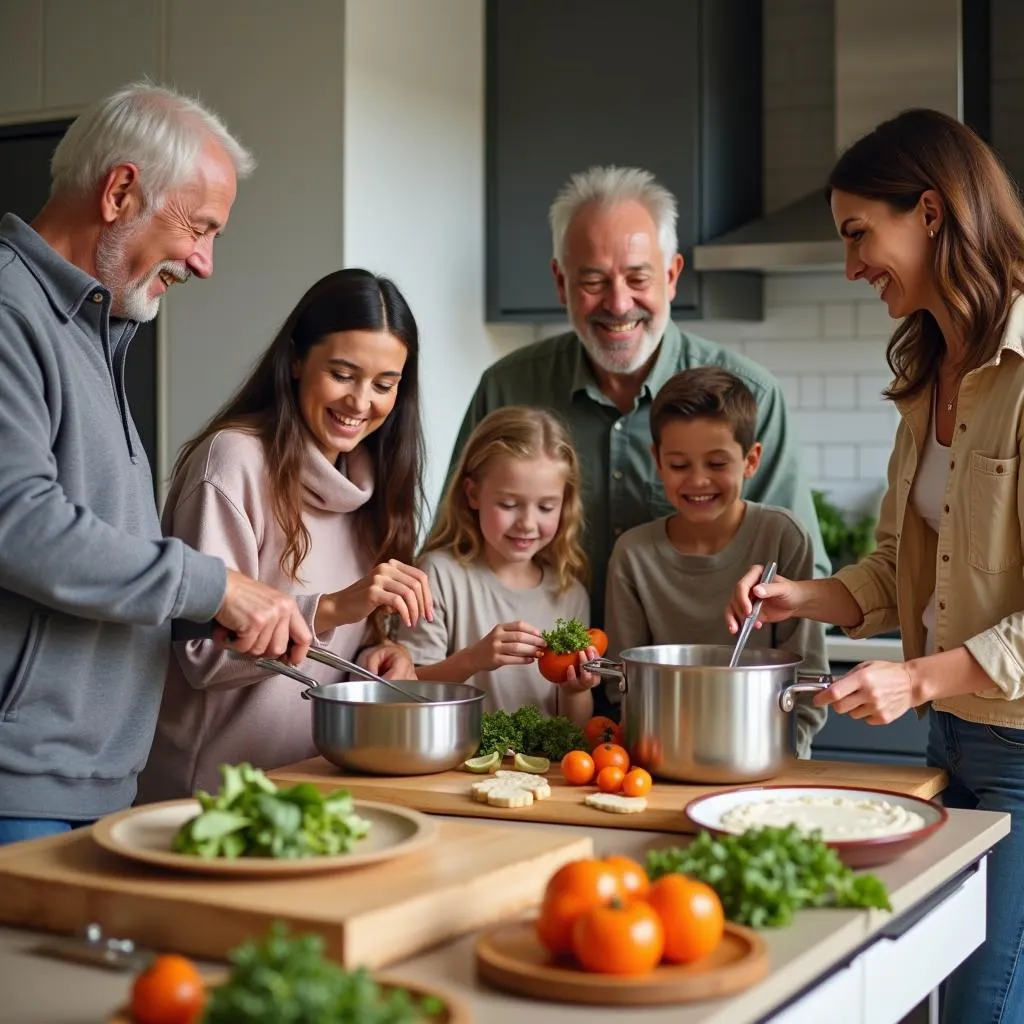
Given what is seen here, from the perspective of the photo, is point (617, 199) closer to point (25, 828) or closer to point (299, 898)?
point (25, 828)

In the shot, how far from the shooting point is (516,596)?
2.86m

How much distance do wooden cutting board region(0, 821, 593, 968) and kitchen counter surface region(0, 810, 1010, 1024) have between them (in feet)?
0.11

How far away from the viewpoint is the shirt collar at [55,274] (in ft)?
6.52

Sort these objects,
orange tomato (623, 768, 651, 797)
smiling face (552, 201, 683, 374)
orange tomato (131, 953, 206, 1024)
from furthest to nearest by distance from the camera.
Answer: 1. smiling face (552, 201, 683, 374)
2. orange tomato (623, 768, 651, 797)
3. orange tomato (131, 953, 206, 1024)

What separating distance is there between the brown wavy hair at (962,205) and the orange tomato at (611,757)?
78 cm

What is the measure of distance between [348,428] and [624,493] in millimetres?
742

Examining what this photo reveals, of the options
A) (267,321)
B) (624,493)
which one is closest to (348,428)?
(624,493)

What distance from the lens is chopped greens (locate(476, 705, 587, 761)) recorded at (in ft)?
7.70

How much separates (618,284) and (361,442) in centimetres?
65

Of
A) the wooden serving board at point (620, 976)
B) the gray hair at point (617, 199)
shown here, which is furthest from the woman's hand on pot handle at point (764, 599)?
the wooden serving board at point (620, 976)

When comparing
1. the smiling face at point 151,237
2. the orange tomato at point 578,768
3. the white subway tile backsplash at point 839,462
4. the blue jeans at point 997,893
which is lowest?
the blue jeans at point 997,893

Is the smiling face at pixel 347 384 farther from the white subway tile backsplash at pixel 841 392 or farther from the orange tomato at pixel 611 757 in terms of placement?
the white subway tile backsplash at pixel 841 392

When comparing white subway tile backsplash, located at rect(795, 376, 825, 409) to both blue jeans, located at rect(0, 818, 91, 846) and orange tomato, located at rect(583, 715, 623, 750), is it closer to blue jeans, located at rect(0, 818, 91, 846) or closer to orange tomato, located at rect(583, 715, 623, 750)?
orange tomato, located at rect(583, 715, 623, 750)

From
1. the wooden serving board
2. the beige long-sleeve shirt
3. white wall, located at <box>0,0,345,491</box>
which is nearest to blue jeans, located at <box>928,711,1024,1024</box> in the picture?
the beige long-sleeve shirt
